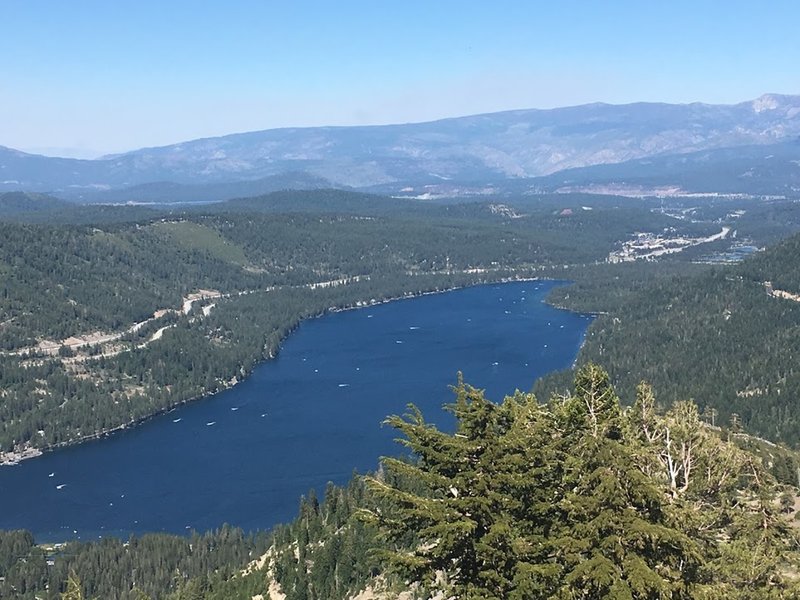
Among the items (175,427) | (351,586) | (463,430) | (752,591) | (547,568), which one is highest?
(463,430)

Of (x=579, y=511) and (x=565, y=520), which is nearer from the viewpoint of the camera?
(x=579, y=511)

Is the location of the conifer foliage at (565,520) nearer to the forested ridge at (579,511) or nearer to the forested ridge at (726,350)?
the forested ridge at (579,511)

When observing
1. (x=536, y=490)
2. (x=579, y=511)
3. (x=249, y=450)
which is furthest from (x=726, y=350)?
(x=579, y=511)

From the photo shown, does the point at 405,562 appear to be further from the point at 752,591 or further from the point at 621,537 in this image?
the point at 752,591

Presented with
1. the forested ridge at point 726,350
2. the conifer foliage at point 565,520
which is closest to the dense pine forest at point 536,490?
the conifer foliage at point 565,520

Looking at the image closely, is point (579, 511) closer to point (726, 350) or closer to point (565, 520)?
point (565, 520)

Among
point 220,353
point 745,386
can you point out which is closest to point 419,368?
point 220,353
